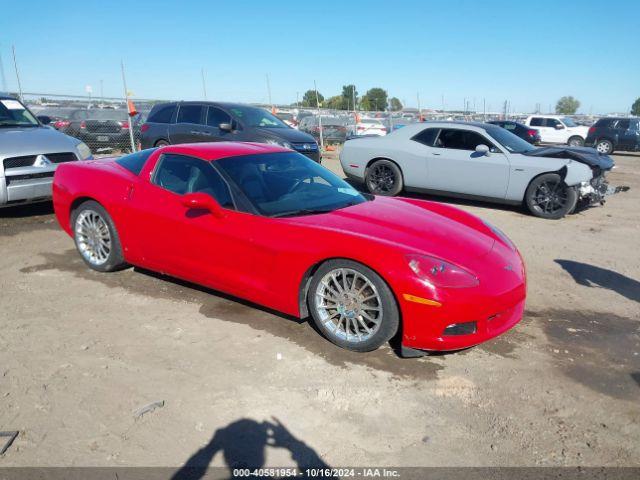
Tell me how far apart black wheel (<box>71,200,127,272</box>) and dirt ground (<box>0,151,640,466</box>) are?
200 millimetres

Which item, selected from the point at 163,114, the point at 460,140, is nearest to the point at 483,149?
the point at 460,140

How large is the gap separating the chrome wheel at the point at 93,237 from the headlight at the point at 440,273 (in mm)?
3052

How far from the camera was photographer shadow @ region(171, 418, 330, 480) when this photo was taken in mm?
2531

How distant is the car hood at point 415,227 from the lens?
357 centimetres

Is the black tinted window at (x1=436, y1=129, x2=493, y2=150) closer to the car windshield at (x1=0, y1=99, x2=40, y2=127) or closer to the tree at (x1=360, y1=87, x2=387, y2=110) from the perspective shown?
the car windshield at (x1=0, y1=99, x2=40, y2=127)

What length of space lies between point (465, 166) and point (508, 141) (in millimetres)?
881

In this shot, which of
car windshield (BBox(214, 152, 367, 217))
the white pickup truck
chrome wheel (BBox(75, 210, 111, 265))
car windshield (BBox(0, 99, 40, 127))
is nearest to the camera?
car windshield (BBox(214, 152, 367, 217))

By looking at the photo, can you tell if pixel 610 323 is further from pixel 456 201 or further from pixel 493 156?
pixel 456 201

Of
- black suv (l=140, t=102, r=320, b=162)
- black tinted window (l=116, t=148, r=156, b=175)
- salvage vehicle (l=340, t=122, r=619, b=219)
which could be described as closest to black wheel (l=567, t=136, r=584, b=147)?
salvage vehicle (l=340, t=122, r=619, b=219)

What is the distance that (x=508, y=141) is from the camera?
877 centimetres

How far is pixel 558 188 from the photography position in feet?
26.7

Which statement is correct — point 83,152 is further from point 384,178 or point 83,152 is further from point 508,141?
point 508,141

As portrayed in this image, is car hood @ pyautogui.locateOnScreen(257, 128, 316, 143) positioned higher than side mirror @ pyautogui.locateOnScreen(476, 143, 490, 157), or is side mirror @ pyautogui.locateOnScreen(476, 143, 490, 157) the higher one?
car hood @ pyautogui.locateOnScreen(257, 128, 316, 143)

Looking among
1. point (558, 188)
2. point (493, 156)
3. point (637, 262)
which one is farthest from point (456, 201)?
point (637, 262)
